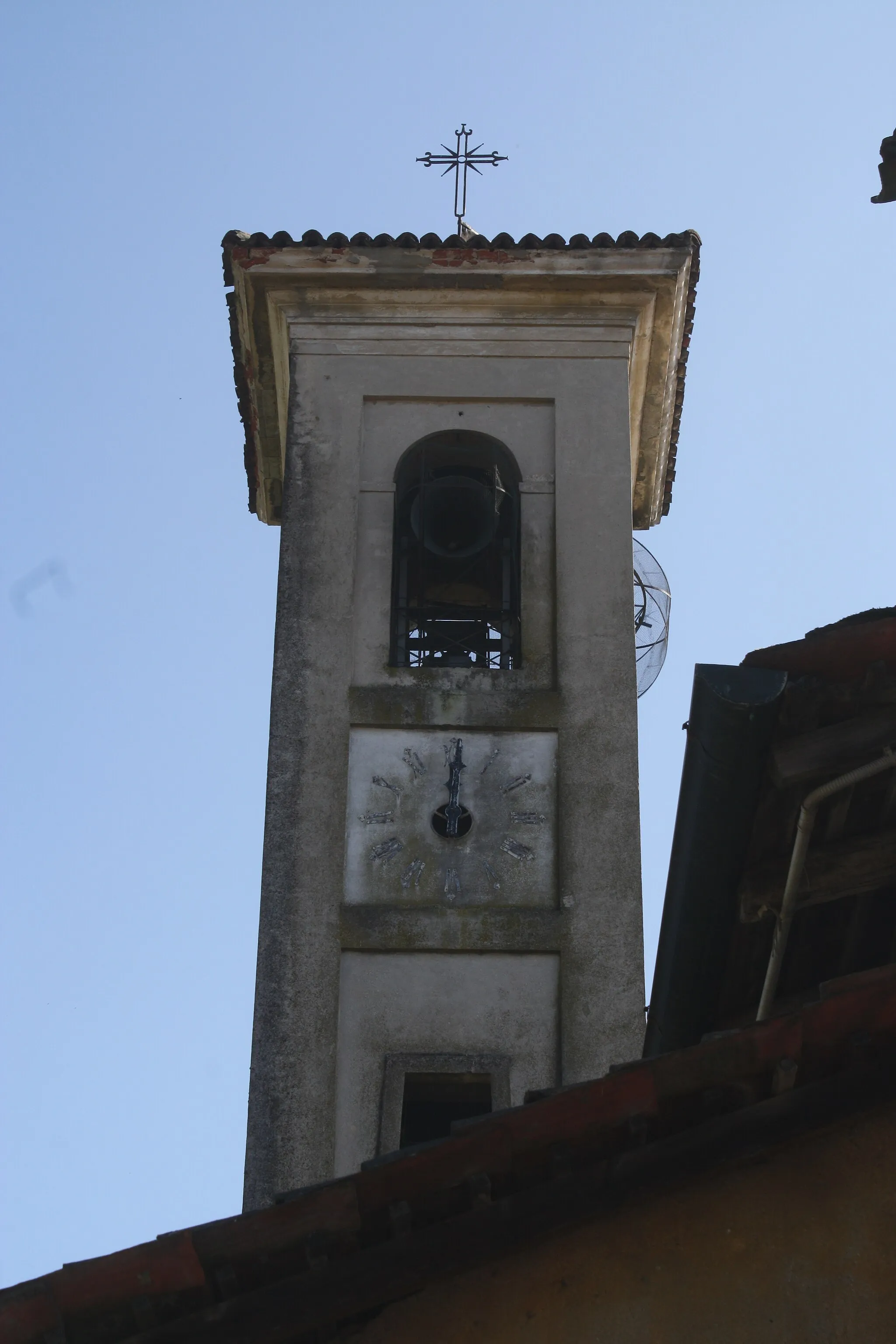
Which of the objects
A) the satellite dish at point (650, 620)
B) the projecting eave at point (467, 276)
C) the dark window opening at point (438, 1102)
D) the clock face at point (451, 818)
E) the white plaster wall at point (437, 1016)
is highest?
the projecting eave at point (467, 276)

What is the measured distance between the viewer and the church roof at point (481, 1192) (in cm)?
462

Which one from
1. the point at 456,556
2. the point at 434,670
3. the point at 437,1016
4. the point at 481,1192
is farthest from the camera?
the point at 456,556

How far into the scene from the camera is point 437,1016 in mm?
9594

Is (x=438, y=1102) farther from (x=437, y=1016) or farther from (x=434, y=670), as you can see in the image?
(x=434, y=670)

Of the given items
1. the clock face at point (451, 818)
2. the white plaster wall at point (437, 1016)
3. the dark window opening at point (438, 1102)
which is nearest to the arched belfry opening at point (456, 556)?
the clock face at point (451, 818)

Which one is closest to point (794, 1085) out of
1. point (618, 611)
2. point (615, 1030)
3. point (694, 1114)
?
point (694, 1114)

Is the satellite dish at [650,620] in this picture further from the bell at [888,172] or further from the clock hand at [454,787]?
the bell at [888,172]

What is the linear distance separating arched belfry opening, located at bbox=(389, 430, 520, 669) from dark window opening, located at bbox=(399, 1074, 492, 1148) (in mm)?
2345

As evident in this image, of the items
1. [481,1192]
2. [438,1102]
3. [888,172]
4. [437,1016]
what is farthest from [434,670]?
[481,1192]

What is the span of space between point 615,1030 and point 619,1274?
484cm

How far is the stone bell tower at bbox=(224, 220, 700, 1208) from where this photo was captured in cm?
958

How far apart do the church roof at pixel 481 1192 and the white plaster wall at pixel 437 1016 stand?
15.0 feet

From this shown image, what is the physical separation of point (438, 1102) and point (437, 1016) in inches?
15.9

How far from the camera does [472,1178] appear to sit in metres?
4.72
